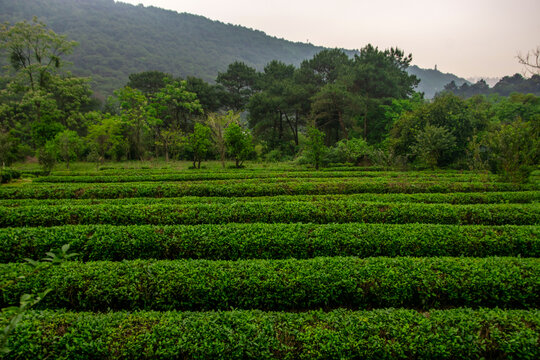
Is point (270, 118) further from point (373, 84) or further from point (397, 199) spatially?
point (397, 199)

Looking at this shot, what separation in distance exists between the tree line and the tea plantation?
10.5 metres

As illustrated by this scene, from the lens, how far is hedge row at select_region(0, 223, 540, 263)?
6.70 m

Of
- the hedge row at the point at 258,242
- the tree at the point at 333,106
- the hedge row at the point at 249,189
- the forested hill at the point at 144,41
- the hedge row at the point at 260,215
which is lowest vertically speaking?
the hedge row at the point at 258,242

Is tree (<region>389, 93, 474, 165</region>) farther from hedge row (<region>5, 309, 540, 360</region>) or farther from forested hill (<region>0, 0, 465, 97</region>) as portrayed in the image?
forested hill (<region>0, 0, 465, 97</region>)

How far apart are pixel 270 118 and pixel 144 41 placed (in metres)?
84.9

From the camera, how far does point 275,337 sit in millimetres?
4004

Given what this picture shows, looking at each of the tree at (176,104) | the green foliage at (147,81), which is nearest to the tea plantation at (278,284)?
the tree at (176,104)

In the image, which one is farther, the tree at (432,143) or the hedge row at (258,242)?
the tree at (432,143)

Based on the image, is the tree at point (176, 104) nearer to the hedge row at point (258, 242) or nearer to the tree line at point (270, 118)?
the tree line at point (270, 118)

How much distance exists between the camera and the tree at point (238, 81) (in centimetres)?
4862

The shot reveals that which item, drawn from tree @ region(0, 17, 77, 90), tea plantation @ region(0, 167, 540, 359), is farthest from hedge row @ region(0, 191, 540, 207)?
tree @ region(0, 17, 77, 90)

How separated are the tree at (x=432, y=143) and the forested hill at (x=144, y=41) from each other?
60.8m

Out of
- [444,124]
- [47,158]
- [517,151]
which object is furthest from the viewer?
[444,124]

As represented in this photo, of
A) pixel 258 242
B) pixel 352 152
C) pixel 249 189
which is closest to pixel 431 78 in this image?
pixel 352 152
